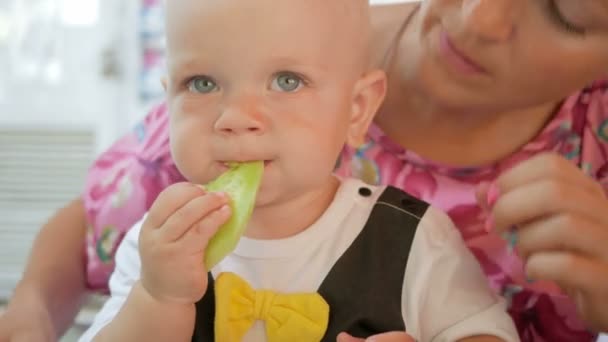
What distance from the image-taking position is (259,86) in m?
0.66

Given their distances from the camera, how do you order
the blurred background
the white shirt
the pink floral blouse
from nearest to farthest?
the white shirt → the pink floral blouse → the blurred background

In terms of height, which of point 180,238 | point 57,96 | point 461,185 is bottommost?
point 57,96

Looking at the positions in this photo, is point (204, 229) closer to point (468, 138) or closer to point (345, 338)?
point (345, 338)

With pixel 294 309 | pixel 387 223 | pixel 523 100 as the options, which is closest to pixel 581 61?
pixel 523 100

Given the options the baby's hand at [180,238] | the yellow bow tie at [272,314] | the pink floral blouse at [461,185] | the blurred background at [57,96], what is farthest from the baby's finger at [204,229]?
the blurred background at [57,96]

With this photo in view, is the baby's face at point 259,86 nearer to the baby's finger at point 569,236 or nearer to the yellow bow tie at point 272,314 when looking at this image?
the yellow bow tie at point 272,314

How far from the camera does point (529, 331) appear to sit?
1011 mm

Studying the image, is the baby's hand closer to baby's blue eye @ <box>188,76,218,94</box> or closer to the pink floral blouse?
baby's blue eye @ <box>188,76,218,94</box>

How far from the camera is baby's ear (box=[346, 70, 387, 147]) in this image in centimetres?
77

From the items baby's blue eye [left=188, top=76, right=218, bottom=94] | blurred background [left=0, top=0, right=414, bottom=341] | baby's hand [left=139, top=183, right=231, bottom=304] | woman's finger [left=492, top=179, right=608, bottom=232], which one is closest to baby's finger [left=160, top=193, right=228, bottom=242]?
baby's hand [left=139, top=183, right=231, bottom=304]

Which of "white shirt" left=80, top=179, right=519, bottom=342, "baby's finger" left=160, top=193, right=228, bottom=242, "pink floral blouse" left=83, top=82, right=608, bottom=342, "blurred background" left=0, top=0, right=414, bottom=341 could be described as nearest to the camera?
"baby's finger" left=160, top=193, right=228, bottom=242

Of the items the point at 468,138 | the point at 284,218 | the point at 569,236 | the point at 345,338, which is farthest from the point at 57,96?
the point at 569,236

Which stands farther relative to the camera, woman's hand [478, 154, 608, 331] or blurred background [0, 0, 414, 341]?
blurred background [0, 0, 414, 341]

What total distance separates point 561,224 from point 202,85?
1.20ft
